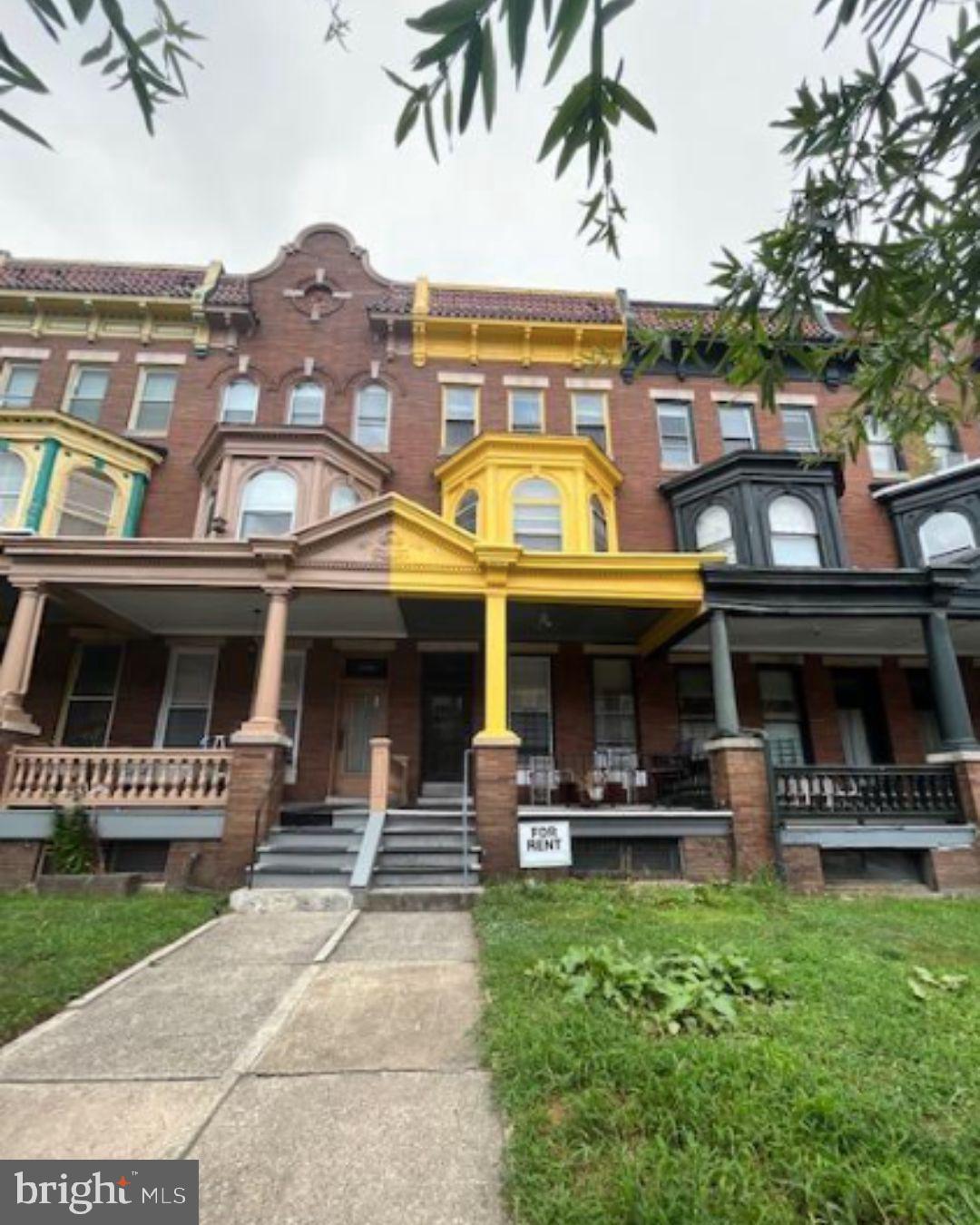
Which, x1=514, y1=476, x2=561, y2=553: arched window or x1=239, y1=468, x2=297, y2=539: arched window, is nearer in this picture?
x1=239, y1=468, x2=297, y2=539: arched window

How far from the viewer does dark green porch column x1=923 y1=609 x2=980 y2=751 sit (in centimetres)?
971

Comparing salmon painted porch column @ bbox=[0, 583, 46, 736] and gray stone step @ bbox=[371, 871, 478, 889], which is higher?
salmon painted porch column @ bbox=[0, 583, 46, 736]

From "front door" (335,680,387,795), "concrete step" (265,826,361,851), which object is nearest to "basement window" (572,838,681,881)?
"concrete step" (265,826,361,851)

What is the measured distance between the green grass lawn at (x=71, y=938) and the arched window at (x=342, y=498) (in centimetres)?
744

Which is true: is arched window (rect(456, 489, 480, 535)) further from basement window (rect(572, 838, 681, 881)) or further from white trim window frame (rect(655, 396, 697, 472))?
basement window (rect(572, 838, 681, 881))

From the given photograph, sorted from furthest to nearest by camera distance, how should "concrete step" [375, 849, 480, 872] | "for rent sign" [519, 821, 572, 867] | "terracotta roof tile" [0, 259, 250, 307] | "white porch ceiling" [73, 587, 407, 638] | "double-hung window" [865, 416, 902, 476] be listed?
"terracotta roof tile" [0, 259, 250, 307] < "double-hung window" [865, 416, 902, 476] < "white porch ceiling" [73, 587, 407, 638] < "for rent sign" [519, 821, 572, 867] < "concrete step" [375, 849, 480, 872]

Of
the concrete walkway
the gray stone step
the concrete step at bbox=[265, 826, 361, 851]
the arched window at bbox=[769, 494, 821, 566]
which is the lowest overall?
the concrete walkway

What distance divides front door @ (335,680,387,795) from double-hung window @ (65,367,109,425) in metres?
8.78

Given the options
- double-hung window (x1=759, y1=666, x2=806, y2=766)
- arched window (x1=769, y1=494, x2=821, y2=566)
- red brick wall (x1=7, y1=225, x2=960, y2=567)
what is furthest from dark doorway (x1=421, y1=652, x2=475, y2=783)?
arched window (x1=769, y1=494, x2=821, y2=566)

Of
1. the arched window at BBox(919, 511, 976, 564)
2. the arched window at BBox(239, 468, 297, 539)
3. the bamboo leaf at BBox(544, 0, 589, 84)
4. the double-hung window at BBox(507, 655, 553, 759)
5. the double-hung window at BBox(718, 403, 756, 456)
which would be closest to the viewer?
the bamboo leaf at BBox(544, 0, 589, 84)

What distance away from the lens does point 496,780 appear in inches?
351

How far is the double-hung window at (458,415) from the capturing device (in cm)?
1459

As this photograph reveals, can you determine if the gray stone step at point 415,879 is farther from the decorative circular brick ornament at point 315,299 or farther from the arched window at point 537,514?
the decorative circular brick ornament at point 315,299

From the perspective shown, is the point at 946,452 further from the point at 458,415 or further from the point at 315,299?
the point at 315,299
